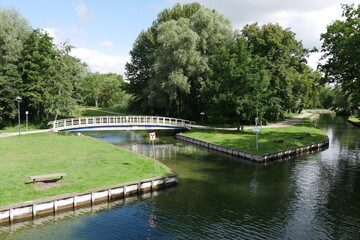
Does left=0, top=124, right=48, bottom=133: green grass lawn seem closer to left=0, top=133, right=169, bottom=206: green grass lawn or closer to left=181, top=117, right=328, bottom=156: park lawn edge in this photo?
left=0, top=133, right=169, bottom=206: green grass lawn

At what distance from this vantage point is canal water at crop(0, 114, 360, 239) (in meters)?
16.0

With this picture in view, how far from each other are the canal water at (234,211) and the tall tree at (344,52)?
762 inches

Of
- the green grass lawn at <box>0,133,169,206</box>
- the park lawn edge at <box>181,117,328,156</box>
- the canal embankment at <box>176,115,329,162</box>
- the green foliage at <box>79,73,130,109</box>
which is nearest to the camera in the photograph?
the green grass lawn at <box>0,133,169,206</box>

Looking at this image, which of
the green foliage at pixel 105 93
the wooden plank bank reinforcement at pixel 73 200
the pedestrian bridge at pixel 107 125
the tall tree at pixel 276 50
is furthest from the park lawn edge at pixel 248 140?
the green foliage at pixel 105 93

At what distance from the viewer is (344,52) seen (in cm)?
4006

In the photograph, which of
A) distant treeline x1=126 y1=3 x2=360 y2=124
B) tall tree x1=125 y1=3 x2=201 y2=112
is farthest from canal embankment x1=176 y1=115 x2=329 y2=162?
tall tree x1=125 y1=3 x2=201 y2=112

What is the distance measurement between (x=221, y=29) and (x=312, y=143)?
30012mm

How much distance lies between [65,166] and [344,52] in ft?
126

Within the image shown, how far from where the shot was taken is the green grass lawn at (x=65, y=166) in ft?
64.9

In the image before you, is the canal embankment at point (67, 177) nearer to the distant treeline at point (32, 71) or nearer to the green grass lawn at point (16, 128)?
the green grass lawn at point (16, 128)

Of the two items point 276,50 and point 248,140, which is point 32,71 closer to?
point 248,140

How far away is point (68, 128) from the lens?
150 ft

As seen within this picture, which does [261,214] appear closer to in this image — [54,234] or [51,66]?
[54,234]

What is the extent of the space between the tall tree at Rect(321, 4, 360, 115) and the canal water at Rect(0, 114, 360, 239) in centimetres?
1935
